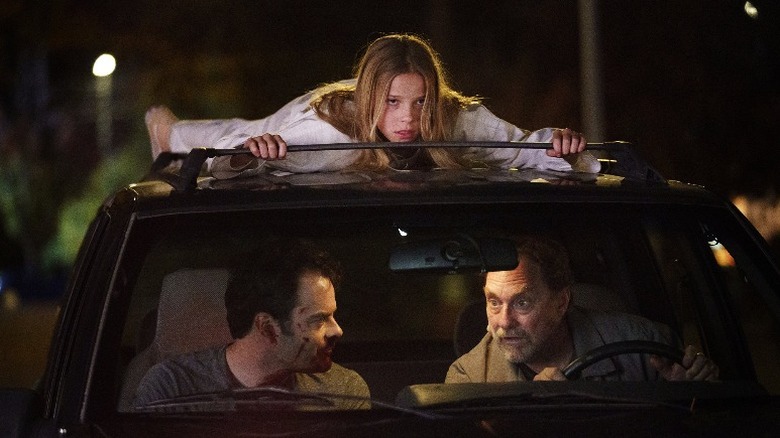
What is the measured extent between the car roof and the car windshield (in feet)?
0.09

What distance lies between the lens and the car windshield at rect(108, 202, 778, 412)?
465 cm

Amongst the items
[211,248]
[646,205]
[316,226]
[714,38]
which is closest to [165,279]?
[211,248]

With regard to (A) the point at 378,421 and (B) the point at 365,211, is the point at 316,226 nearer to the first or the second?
(B) the point at 365,211

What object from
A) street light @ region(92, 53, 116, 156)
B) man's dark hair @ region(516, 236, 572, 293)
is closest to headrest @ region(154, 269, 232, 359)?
man's dark hair @ region(516, 236, 572, 293)

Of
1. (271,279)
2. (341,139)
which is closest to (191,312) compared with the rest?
(271,279)

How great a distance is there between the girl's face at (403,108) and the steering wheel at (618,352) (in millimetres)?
1556

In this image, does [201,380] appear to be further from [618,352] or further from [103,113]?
[103,113]

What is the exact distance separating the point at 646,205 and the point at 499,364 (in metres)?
0.58

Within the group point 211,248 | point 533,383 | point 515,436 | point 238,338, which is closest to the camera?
point 515,436

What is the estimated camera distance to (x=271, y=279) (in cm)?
475

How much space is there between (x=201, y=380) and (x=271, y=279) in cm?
35

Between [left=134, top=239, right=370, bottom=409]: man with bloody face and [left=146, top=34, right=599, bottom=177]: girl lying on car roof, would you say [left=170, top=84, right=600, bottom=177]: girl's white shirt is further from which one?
[left=134, top=239, right=370, bottom=409]: man with bloody face

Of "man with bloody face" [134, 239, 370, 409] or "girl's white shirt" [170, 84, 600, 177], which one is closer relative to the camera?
"man with bloody face" [134, 239, 370, 409]

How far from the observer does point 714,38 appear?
18.2 meters
